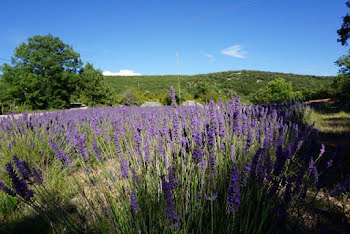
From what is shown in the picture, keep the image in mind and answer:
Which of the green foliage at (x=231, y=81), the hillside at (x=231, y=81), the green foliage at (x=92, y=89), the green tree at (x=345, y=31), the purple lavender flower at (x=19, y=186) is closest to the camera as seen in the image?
the purple lavender flower at (x=19, y=186)

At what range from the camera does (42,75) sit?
25.7 metres

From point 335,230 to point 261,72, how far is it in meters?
81.7

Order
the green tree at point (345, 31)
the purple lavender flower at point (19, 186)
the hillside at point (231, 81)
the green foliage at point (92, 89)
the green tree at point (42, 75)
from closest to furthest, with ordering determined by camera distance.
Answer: the purple lavender flower at point (19, 186), the green tree at point (345, 31), the green tree at point (42, 75), the green foliage at point (92, 89), the hillside at point (231, 81)

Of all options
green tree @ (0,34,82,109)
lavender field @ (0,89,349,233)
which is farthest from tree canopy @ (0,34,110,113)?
lavender field @ (0,89,349,233)

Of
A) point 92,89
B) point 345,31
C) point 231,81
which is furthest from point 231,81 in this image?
point 345,31

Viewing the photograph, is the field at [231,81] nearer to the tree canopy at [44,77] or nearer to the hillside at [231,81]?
the hillside at [231,81]

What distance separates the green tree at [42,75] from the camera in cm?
2282

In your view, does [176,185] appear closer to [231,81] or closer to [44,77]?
[44,77]

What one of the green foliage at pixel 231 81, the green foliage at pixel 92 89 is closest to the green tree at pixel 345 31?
the green foliage at pixel 92 89

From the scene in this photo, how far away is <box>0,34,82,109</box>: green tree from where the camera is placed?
2282 cm

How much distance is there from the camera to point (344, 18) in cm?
1283

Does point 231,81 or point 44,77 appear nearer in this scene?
point 44,77

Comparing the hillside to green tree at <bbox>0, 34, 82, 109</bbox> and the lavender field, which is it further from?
the lavender field

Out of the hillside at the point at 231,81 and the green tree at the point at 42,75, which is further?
the hillside at the point at 231,81
